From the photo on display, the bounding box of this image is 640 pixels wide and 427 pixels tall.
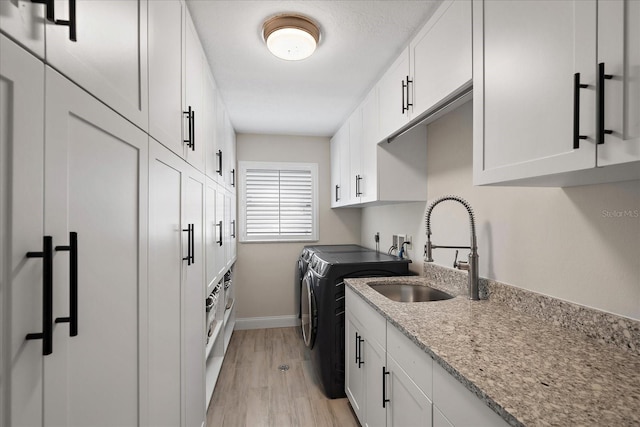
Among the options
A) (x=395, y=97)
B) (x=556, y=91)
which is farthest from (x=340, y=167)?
(x=556, y=91)

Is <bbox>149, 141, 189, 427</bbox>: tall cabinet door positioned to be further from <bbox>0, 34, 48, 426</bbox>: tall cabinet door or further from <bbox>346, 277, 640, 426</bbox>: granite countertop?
<bbox>346, 277, 640, 426</bbox>: granite countertop

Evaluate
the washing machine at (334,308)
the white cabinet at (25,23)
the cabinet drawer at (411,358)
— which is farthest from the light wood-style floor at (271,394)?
the white cabinet at (25,23)

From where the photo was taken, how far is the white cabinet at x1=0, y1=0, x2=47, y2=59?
447 millimetres

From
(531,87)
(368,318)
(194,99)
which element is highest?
(194,99)

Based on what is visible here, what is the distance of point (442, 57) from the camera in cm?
141

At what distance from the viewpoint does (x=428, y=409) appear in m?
1.07

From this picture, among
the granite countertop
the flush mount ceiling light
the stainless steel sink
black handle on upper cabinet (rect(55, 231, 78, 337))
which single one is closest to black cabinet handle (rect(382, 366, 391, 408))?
the granite countertop

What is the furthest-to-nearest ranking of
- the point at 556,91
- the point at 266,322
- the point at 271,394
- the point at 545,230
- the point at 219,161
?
the point at 266,322 < the point at 219,161 < the point at 271,394 < the point at 545,230 < the point at 556,91

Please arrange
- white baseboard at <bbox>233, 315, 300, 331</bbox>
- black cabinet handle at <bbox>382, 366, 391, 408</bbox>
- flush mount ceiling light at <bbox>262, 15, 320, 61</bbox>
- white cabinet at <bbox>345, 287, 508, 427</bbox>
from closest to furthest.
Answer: white cabinet at <bbox>345, 287, 508, 427</bbox>, black cabinet handle at <bbox>382, 366, 391, 408</bbox>, flush mount ceiling light at <bbox>262, 15, 320, 61</bbox>, white baseboard at <bbox>233, 315, 300, 331</bbox>

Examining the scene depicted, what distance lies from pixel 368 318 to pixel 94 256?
4.46 feet

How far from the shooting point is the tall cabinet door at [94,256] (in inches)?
22.1

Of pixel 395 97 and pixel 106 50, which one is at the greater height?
pixel 395 97

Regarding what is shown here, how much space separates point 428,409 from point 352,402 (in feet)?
3.74

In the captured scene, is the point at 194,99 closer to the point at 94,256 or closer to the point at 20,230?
the point at 94,256
